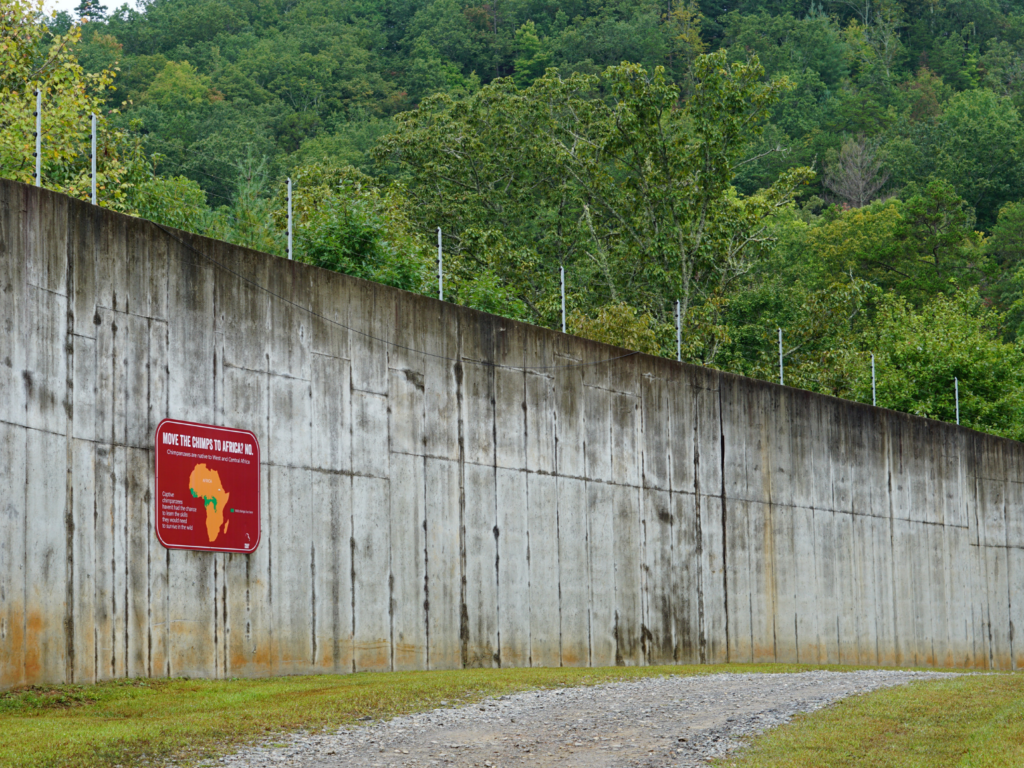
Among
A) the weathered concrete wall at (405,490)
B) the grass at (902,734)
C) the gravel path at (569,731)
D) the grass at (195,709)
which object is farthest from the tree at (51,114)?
the grass at (902,734)

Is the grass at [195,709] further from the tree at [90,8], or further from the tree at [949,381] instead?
the tree at [90,8]

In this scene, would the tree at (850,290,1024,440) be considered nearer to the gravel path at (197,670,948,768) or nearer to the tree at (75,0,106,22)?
the gravel path at (197,670,948,768)

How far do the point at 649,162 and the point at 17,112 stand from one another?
2342 cm

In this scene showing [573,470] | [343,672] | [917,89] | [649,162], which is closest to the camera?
[343,672]

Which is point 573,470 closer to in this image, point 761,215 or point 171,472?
point 171,472

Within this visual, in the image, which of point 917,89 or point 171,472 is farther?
point 917,89

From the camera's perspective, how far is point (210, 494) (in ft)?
48.1

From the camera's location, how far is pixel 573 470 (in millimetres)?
19828

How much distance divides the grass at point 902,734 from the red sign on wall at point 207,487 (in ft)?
21.9

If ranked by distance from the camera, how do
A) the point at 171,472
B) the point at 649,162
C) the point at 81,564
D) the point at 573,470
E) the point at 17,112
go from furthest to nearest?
the point at 649,162 → the point at 17,112 → the point at 573,470 → the point at 171,472 → the point at 81,564

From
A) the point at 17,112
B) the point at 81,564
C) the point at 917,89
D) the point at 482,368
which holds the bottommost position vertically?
the point at 81,564

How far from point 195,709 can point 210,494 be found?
123 inches

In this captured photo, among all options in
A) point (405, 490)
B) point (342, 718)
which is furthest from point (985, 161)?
point (342, 718)

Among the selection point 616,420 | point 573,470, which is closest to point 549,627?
point 573,470
